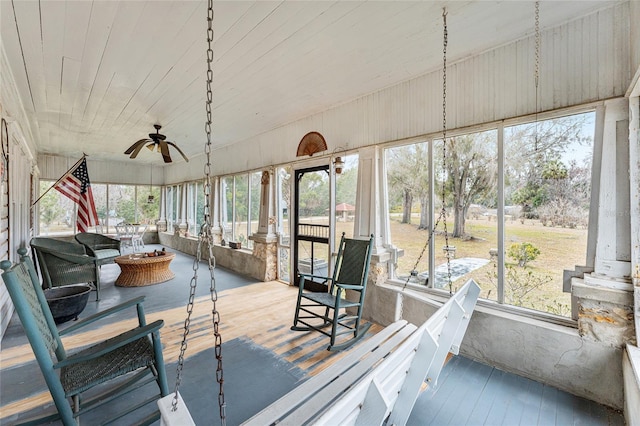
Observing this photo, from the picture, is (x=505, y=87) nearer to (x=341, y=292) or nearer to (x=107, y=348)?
(x=341, y=292)

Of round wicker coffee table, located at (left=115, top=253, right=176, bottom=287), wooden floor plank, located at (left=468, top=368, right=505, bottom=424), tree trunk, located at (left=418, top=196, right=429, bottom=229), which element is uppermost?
tree trunk, located at (left=418, top=196, right=429, bottom=229)

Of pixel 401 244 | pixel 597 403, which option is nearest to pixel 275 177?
pixel 401 244

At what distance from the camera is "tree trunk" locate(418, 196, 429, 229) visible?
3.21 m

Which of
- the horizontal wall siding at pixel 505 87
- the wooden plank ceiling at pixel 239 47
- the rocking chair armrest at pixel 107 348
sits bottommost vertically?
the rocking chair armrest at pixel 107 348

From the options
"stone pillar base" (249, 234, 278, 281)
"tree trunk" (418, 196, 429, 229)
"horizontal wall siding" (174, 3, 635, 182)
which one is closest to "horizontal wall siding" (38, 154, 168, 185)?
"stone pillar base" (249, 234, 278, 281)

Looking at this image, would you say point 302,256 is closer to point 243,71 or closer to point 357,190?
point 357,190

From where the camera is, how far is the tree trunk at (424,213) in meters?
3.21

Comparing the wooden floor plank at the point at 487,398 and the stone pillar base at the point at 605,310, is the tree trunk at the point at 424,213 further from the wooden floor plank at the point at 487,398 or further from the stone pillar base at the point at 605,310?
the wooden floor plank at the point at 487,398

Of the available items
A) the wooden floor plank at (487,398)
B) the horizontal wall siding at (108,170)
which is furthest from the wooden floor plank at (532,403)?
the horizontal wall siding at (108,170)

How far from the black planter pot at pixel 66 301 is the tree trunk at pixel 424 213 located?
4.18 meters

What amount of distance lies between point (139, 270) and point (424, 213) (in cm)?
499

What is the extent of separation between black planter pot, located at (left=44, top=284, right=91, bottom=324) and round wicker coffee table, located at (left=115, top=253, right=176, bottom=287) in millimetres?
1272

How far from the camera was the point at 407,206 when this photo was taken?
340 centimetres

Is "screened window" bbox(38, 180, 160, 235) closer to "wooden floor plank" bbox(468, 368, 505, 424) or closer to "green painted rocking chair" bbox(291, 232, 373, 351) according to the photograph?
"green painted rocking chair" bbox(291, 232, 373, 351)
